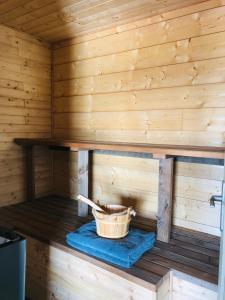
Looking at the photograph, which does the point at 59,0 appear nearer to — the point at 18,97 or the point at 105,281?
the point at 18,97

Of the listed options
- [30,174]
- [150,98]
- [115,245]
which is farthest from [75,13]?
[115,245]

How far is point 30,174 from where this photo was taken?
94.3 inches

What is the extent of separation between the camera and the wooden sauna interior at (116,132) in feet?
4.75

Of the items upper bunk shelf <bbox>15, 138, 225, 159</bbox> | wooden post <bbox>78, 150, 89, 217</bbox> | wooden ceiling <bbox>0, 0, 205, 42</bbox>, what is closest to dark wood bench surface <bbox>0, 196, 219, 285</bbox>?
wooden post <bbox>78, 150, 89, 217</bbox>

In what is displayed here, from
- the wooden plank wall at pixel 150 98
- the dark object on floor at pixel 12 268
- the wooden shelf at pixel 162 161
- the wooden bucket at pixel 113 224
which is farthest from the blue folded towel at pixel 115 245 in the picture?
the wooden plank wall at pixel 150 98

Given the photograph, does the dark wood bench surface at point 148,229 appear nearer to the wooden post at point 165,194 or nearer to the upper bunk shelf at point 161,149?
the wooden post at point 165,194

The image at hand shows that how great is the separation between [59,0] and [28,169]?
146 centimetres

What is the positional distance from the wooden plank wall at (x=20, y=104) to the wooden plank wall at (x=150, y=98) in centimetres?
17

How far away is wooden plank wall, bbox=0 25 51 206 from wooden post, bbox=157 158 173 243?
1.44m

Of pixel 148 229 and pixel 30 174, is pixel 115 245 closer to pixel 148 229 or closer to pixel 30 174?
pixel 148 229

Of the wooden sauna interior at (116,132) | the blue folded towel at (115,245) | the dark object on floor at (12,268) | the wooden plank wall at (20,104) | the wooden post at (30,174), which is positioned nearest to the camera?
the dark object on floor at (12,268)

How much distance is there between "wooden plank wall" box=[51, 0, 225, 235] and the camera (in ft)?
5.53

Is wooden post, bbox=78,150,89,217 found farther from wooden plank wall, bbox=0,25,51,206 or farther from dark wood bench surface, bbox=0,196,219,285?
wooden plank wall, bbox=0,25,51,206

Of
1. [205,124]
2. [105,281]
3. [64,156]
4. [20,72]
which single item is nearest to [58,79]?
[20,72]
